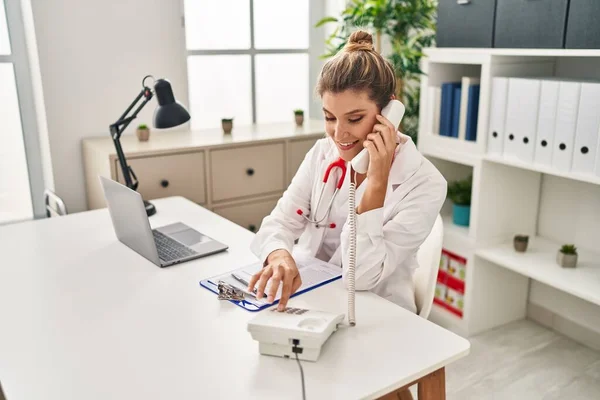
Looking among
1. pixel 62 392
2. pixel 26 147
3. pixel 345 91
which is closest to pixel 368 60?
pixel 345 91

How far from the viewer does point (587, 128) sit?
212cm

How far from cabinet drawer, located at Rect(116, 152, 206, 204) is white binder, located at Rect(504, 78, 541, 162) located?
4.71 ft

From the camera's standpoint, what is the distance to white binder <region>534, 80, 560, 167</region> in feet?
7.35

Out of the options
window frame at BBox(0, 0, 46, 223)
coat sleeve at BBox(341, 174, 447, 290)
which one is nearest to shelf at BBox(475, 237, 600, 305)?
coat sleeve at BBox(341, 174, 447, 290)

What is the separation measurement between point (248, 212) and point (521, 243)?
1.36m

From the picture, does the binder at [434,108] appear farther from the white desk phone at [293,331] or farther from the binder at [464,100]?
the white desk phone at [293,331]

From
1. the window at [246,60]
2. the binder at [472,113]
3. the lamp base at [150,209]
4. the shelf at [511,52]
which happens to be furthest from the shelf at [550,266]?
the window at [246,60]

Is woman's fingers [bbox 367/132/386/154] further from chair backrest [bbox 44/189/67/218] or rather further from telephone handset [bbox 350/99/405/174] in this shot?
chair backrest [bbox 44/189/67/218]

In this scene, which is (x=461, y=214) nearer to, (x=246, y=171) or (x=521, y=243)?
(x=521, y=243)

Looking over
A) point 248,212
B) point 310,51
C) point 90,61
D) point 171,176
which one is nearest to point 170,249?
point 171,176

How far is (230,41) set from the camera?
339 centimetres

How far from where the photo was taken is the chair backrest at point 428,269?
1647 mm

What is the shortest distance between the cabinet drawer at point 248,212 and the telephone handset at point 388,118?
154cm

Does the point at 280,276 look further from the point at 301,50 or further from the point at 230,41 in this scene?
the point at 301,50
